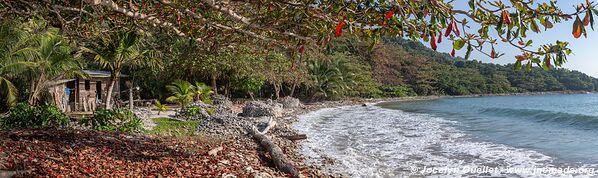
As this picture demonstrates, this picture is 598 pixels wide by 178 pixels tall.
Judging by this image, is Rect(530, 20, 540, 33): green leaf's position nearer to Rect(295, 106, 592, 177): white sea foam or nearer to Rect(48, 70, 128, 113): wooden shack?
Rect(295, 106, 592, 177): white sea foam

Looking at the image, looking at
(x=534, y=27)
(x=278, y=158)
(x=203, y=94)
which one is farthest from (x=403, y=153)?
(x=203, y=94)

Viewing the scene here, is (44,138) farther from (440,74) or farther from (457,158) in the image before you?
(440,74)

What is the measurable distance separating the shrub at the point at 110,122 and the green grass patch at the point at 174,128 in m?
0.49

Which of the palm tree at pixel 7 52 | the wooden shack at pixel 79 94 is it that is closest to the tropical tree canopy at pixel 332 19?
the palm tree at pixel 7 52

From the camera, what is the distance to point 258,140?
10.4 m

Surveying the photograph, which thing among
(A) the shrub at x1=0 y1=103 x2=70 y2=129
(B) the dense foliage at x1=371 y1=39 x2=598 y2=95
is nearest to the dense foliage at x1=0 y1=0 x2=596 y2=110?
(A) the shrub at x1=0 y1=103 x2=70 y2=129

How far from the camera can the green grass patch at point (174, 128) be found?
9953 mm

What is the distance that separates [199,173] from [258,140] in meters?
4.46

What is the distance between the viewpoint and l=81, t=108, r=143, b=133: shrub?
9072 mm

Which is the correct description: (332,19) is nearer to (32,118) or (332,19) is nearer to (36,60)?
(32,118)

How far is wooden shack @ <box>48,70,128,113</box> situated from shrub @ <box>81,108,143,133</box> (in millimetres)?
5285

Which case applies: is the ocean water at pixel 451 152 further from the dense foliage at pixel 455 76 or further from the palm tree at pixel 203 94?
the dense foliage at pixel 455 76

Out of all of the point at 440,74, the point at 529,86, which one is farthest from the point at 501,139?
the point at 529,86

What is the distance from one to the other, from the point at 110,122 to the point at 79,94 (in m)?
8.78
